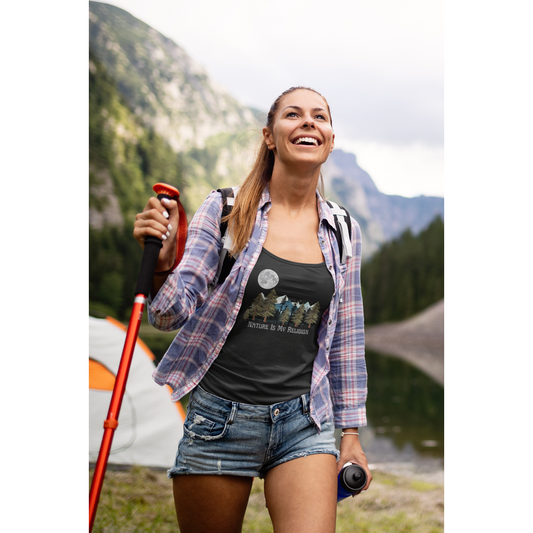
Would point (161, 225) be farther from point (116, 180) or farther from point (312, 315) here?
point (116, 180)

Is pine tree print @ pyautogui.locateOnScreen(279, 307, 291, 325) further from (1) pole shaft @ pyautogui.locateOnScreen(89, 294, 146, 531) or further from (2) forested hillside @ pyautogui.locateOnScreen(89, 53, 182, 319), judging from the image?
(2) forested hillside @ pyautogui.locateOnScreen(89, 53, 182, 319)

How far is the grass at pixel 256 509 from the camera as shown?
112 inches

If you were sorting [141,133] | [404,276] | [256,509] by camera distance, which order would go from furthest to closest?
[404,276]
[141,133]
[256,509]

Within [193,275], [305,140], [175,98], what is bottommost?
[193,275]

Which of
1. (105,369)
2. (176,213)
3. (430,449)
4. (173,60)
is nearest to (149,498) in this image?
(105,369)

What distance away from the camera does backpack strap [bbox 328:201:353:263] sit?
1560 millimetres

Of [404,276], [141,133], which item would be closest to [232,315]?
[141,133]

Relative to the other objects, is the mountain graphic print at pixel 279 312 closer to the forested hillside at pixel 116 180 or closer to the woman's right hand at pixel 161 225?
the woman's right hand at pixel 161 225

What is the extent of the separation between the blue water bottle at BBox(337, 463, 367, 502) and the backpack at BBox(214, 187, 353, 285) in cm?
65

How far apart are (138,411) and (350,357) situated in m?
2.42

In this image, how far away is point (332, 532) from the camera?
4.51 feet

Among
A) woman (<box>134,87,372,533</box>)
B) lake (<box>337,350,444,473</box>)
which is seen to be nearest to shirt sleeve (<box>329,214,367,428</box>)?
woman (<box>134,87,372,533</box>)

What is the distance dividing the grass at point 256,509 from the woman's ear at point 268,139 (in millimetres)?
2265

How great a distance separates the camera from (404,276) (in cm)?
980
